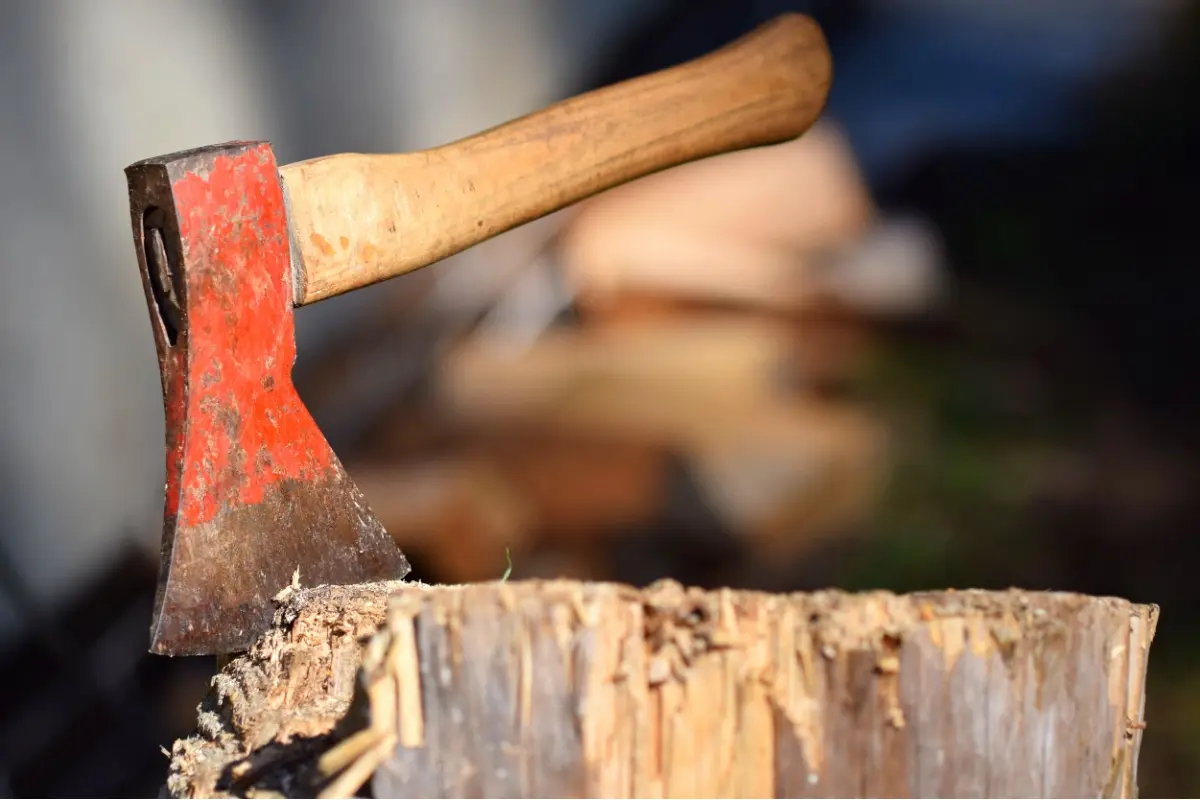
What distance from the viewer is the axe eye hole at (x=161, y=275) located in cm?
97

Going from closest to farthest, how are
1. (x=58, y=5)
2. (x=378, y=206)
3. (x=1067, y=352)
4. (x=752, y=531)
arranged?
(x=378, y=206), (x=58, y=5), (x=752, y=531), (x=1067, y=352)

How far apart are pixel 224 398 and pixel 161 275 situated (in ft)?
0.40

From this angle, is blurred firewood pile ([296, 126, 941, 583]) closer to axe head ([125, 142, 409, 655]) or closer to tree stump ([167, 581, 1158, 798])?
axe head ([125, 142, 409, 655])

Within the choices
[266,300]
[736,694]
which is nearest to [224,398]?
[266,300]

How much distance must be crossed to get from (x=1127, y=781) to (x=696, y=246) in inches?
87.1

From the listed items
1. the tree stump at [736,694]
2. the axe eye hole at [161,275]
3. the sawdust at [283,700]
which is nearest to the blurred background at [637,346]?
the axe eye hole at [161,275]

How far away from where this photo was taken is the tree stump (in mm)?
625

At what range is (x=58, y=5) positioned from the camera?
71.1 inches

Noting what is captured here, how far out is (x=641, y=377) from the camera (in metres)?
2.57

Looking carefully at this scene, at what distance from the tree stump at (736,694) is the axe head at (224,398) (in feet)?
1.10

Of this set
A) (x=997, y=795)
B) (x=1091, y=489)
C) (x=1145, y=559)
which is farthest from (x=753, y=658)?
(x=1091, y=489)

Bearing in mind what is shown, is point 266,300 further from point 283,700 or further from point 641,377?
point 641,377

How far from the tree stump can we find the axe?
13.7 inches

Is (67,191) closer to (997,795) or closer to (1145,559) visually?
(997,795)
